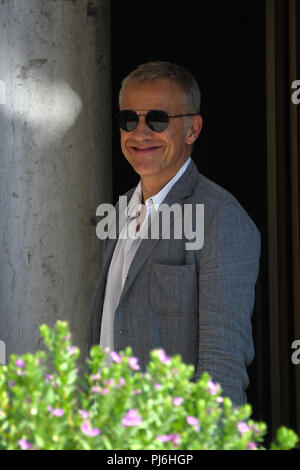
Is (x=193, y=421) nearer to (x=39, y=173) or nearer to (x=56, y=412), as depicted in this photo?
(x=56, y=412)

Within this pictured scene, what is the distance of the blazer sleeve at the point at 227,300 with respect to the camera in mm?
2352

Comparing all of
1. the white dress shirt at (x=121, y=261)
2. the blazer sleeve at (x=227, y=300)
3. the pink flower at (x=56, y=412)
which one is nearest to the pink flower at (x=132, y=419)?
the pink flower at (x=56, y=412)

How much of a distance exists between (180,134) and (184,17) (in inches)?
55.0

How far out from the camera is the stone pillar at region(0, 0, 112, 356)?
3.60 metres

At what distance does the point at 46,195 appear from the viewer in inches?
142

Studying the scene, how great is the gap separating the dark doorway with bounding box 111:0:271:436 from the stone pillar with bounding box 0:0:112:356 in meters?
0.40

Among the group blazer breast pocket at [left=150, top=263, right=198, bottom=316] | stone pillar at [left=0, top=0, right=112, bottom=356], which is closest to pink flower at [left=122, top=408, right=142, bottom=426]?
blazer breast pocket at [left=150, top=263, right=198, bottom=316]

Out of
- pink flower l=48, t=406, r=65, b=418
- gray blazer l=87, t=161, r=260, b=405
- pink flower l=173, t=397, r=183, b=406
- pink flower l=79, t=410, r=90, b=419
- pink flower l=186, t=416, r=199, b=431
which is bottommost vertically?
pink flower l=186, t=416, r=199, b=431

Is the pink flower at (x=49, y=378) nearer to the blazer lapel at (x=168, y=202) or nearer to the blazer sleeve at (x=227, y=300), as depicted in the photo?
the blazer sleeve at (x=227, y=300)

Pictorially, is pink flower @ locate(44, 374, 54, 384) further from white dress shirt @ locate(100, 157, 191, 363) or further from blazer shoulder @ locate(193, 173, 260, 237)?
white dress shirt @ locate(100, 157, 191, 363)

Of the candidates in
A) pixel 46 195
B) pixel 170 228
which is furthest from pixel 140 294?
pixel 46 195
